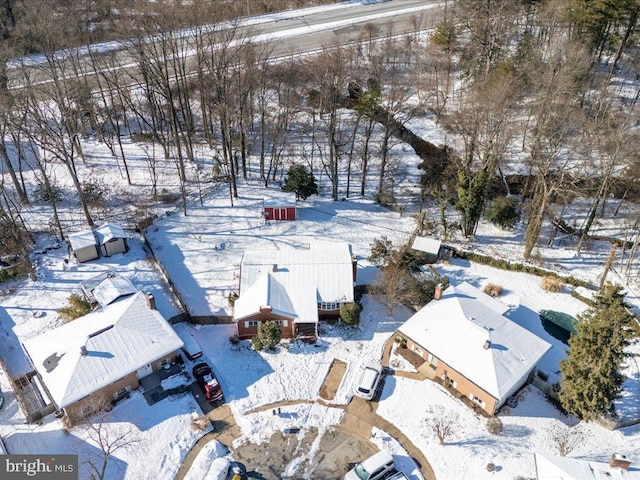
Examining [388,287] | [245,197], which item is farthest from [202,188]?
[388,287]

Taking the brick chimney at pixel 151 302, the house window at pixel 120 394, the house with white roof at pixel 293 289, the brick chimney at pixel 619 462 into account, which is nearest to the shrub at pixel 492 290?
the house with white roof at pixel 293 289

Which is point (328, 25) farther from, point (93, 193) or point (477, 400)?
point (477, 400)

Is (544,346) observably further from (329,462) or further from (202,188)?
(202,188)

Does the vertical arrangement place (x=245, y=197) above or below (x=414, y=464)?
above

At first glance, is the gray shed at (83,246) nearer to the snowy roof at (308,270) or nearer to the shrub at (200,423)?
Result: the snowy roof at (308,270)

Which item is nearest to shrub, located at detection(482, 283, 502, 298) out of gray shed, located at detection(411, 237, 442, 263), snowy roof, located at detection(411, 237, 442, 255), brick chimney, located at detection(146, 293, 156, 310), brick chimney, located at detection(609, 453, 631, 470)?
gray shed, located at detection(411, 237, 442, 263)

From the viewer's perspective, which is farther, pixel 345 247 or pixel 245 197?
pixel 245 197

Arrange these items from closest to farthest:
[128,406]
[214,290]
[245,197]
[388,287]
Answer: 1. [128,406]
2. [388,287]
3. [214,290]
4. [245,197]

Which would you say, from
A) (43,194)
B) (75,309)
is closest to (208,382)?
(75,309)
